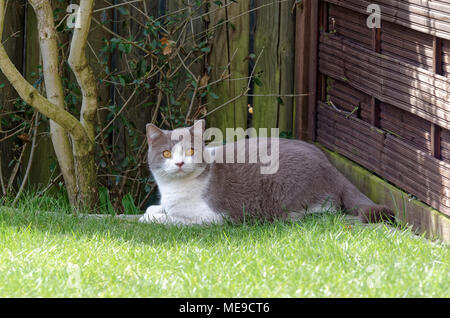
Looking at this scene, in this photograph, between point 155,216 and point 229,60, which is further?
point 229,60

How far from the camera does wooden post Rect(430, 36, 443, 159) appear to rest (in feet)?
11.1

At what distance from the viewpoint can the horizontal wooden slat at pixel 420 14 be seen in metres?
3.28

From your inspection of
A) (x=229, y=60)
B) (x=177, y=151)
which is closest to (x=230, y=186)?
(x=177, y=151)

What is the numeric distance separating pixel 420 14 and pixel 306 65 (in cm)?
158

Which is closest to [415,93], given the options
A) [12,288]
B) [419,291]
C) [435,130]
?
[435,130]

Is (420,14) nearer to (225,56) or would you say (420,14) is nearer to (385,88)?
(385,88)

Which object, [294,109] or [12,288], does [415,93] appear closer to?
[294,109]

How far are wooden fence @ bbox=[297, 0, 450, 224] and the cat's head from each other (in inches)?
40.5

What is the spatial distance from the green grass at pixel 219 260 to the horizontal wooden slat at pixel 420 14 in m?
1.03

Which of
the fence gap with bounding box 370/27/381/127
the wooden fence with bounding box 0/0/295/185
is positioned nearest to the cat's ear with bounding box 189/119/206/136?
the wooden fence with bounding box 0/0/295/185

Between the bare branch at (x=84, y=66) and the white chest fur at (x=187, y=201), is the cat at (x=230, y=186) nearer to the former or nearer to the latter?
the white chest fur at (x=187, y=201)

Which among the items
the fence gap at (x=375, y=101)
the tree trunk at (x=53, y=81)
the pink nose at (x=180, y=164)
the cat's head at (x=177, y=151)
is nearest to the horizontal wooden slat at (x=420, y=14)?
the fence gap at (x=375, y=101)

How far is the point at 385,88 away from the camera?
12.8 feet
